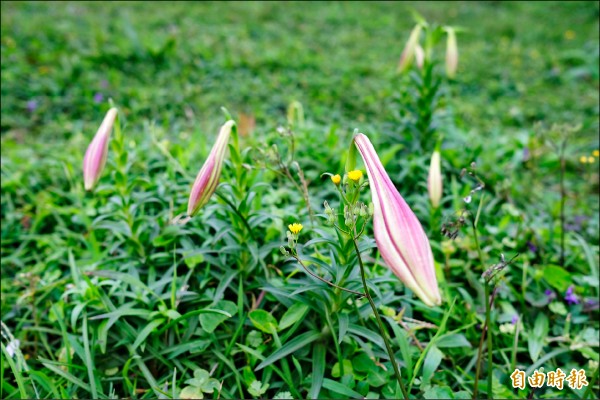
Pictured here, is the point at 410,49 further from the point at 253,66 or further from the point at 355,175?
the point at 253,66

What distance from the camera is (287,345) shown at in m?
1.48

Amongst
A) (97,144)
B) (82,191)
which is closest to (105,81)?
(82,191)

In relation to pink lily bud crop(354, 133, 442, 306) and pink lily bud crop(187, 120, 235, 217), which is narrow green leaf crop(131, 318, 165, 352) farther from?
pink lily bud crop(354, 133, 442, 306)

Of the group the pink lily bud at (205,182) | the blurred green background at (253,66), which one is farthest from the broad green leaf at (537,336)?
the blurred green background at (253,66)

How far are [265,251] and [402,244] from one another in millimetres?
804

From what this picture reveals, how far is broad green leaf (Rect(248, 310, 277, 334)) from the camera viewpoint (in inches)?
60.7

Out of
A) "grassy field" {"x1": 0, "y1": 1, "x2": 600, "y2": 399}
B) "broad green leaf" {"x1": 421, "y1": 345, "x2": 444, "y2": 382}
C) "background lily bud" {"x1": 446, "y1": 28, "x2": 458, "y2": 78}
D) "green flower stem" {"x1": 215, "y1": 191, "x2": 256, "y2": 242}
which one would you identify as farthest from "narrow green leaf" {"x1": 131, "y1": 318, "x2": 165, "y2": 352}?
"background lily bud" {"x1": 446, "y1": 28, "x2": 458, "y2": 78}

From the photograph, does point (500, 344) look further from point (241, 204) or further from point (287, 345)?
point (241, 204)

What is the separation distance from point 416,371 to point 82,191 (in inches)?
69.8

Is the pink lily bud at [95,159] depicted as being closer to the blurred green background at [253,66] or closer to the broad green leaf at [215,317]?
the broad green leaf at [215,317]

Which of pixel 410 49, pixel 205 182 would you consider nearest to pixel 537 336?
pixel 205 182

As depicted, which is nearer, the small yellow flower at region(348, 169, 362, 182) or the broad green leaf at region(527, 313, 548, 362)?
the small yellow flower at region(348, 169, 362, 182)

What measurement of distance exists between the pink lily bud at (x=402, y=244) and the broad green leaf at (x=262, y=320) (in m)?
0.71

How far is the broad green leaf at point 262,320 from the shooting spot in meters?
1.54
